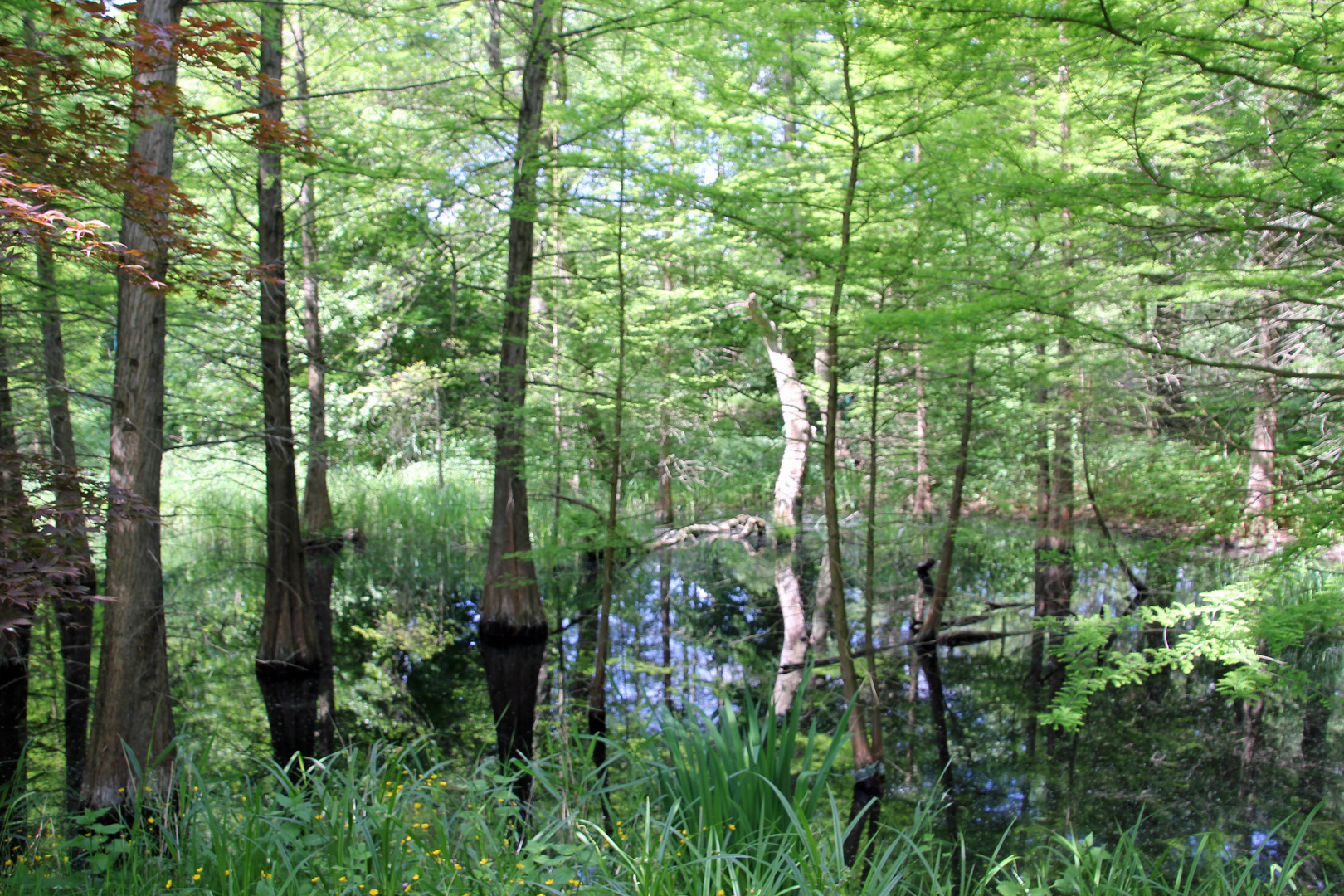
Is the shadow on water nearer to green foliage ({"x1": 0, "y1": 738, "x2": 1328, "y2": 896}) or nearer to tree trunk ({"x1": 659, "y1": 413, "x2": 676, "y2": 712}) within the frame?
tree trunk ({"x1": 659, "y1": 413, "x2": 676, "y2": 712})

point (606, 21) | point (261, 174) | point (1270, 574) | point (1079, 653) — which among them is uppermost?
point (606, 21)

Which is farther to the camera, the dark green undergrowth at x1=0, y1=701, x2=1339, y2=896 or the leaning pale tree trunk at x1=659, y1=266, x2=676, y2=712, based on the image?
the leaning pale tree trunk at x1=659, y1=266, x2=676, y2=712

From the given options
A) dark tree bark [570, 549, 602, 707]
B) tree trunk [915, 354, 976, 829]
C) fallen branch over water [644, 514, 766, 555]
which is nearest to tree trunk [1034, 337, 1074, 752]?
→ tree trunk [915, 354, 976, 829]

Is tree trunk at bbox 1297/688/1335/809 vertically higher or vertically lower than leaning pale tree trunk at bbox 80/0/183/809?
lower

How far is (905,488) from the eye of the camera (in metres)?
7.69

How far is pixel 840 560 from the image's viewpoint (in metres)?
5.41

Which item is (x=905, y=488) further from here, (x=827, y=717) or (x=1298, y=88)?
(x=1298, y=88)

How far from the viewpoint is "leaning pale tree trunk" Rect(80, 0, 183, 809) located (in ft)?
14.3

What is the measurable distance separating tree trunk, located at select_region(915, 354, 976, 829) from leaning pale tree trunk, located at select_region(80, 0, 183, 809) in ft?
15.2

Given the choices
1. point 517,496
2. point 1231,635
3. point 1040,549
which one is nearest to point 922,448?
point 1040,549

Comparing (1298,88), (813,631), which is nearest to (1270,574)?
(1298,88)

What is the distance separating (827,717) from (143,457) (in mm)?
5035

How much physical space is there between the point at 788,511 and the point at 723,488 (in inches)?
48.0

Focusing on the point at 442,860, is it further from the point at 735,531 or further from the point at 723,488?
the point at 735,531
